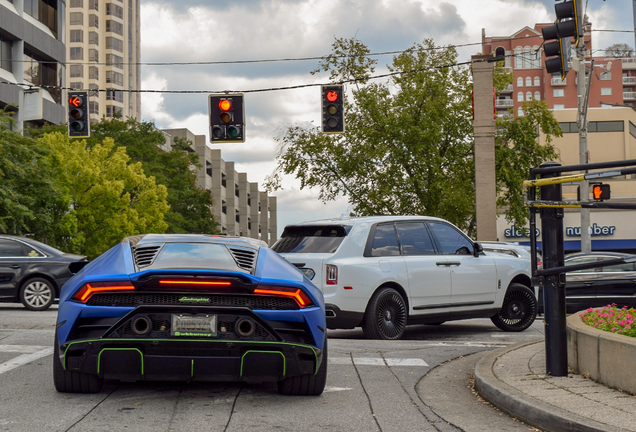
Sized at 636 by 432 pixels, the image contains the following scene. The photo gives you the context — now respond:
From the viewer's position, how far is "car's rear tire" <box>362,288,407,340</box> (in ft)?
32.3

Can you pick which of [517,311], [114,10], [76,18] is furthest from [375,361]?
[114,10]

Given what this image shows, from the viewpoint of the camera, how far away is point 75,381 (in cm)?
582

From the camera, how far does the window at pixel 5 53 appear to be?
40.2 m

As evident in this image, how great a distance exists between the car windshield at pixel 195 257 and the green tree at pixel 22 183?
2214 centimetres

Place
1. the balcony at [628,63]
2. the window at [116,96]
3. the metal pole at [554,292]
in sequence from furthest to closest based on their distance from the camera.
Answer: the balcony at [628,63] < the window at [116,96] < the metal pole at [554,292]

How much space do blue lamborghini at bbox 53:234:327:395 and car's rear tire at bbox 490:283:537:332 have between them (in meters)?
7.18

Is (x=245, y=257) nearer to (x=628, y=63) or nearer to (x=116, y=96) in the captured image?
(x=116, y=96)

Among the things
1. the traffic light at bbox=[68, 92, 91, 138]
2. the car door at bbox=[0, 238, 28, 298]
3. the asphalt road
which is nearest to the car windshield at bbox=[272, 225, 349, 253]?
the asphalt road

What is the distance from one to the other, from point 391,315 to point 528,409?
193 inches

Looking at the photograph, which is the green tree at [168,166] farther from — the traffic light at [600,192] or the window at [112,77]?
the window at [112,77]

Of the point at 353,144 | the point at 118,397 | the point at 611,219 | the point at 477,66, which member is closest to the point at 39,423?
the point at 118,397

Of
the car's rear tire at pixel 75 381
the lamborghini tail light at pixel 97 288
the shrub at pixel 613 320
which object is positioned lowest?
the car's rear tire at pixel 75 381

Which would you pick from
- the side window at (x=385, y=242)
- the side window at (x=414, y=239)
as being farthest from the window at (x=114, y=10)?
the side window at (x=385, y=242)

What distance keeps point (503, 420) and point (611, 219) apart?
4255 centimetres
